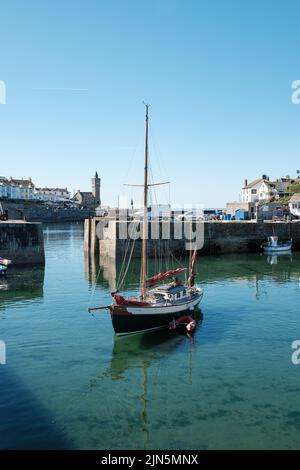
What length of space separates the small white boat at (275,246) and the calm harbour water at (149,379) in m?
28.6

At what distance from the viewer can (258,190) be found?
107 m

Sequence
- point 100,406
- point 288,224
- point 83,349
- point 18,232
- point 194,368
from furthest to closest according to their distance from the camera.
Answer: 1. point 288,224
2. point 18,232
3. point 83,349
4. point 194,368
5. point 100,406

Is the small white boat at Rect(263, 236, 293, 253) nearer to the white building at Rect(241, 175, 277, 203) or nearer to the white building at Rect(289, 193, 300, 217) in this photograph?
the white building at Rect(289, 193, 300, 217)

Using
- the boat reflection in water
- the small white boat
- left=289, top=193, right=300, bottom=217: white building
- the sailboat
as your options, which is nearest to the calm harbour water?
the boat reflection in water

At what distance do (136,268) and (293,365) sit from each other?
2793cm

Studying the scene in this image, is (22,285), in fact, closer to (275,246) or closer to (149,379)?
(149,379)

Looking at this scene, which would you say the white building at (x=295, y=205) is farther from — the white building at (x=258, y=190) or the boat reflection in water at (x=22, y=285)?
the boat reflection in water at (x=22, y=285)

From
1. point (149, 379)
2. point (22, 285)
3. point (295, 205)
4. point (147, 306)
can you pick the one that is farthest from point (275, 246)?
point (149, 379)

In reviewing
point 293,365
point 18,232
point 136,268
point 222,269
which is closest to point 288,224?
point 222,269

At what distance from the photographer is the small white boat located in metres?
57.1
